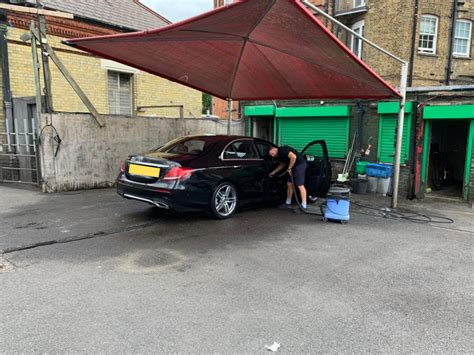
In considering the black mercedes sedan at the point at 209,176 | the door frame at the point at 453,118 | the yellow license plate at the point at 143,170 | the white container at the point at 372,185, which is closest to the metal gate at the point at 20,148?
the yellow license plate at the point at 143,170

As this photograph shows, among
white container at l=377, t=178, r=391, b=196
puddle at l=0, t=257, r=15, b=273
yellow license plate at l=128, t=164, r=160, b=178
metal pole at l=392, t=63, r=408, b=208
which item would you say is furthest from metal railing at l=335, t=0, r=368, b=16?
puddle at l=0, t=257, r=15, b=273

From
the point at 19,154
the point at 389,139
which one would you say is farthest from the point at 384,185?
the point at 19,154

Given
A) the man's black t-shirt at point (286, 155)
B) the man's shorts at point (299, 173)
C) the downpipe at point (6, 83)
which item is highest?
the downpipe at point (6, 83)

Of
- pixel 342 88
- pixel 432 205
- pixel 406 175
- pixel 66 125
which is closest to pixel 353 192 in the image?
pixel 406 175

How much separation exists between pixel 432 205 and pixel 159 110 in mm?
10358

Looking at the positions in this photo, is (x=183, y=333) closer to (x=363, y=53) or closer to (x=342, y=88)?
(x=342, y=88)

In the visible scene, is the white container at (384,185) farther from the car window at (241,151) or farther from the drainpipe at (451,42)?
the drainpipe at (451,42)

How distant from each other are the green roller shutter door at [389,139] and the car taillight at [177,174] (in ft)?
22.4

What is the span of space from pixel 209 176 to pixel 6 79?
7636 mm

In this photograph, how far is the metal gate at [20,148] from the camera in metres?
9.83

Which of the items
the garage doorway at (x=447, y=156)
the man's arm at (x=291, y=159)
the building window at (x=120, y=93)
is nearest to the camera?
the man's arm at (x=291, y=159)

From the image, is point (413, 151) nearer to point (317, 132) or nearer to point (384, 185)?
point (384, 185)

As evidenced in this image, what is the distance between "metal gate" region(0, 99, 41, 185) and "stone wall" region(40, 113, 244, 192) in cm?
82

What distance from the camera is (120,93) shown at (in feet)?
45.4
